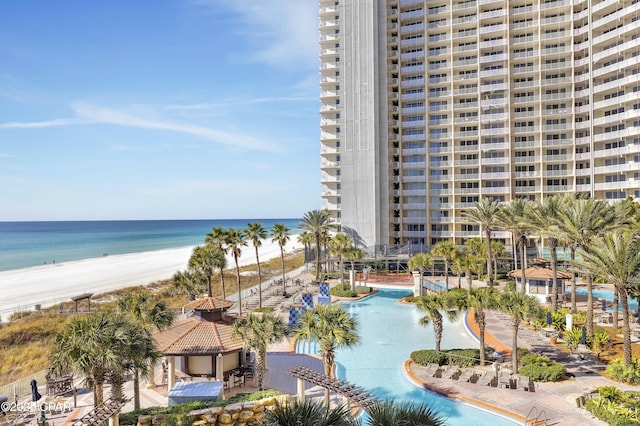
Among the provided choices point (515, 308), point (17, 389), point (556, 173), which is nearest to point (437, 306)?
point (515, 308)

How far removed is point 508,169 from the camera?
6956 cm

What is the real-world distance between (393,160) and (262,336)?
5858 cm

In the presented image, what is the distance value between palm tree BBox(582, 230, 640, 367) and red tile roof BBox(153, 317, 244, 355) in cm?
2021

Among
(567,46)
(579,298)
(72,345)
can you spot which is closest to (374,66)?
(567,46)

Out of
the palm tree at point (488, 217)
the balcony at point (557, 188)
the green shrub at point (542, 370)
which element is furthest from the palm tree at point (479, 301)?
the balcony at point (557, 188)

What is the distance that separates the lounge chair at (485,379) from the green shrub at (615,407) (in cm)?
438

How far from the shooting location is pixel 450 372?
23.2 metres

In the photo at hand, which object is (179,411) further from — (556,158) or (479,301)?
(556,158)

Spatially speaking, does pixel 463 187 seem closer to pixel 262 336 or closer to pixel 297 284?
pixel 297 284

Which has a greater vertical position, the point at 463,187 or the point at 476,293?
the point at 463,187

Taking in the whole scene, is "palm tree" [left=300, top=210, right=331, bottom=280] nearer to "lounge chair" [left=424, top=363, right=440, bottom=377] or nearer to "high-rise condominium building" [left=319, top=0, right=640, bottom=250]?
"high-rise condominium building" [left=319, top=0, right=640, bottom=250]

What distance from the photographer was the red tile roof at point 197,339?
21344 mm

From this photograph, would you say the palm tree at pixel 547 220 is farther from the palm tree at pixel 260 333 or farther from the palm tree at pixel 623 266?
the palm tree at pixel 260 333

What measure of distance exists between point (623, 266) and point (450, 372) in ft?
35.4
